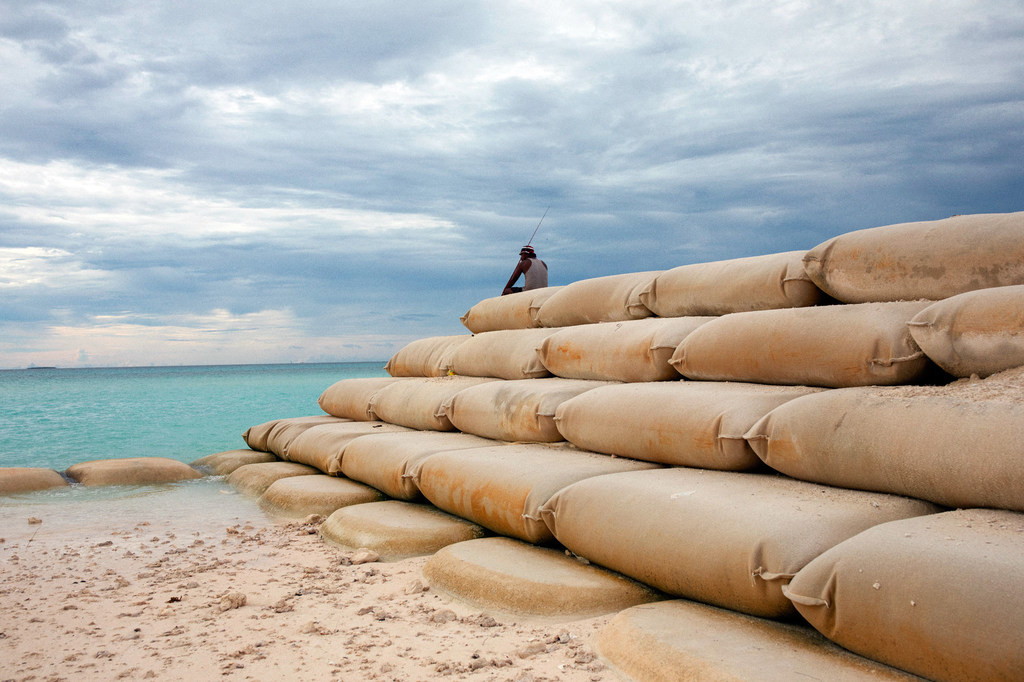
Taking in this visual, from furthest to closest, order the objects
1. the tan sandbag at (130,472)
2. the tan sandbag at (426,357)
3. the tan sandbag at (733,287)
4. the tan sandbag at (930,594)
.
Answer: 1. the tan sandbag at (130,472)
2. the tan sandbag at (426,357)
3. the tan sandbag at (733,287)
4. the tan sandbag at (930,594)

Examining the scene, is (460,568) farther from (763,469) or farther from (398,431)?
(398,431)

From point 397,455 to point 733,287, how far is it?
185cm

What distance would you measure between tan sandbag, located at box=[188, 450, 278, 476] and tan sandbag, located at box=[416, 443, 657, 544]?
127 inches

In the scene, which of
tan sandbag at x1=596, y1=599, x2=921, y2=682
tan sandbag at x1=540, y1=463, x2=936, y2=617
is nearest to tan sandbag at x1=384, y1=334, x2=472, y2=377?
tan sandbag at x1=540, y1=463, x2=936, y2=617

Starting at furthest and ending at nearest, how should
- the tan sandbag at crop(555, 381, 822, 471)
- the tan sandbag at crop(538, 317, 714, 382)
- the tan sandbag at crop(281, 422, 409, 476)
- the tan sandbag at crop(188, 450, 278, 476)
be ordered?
the tan sandbag at crop(188, 450, 278, 476), the tan sandbag at crop(281, 422, 409, 476), the tan sandbag at crop(538, 317, 714, 382), the tan sandbag at crop(555, 381, 822, 471)

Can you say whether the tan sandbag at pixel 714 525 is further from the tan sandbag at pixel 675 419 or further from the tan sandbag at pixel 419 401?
the tan sandbag at pixel 419 401

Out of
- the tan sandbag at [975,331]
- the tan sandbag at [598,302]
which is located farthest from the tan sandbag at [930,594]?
the tan sandbag at [598,302]

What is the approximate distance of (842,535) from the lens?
1.91 meters

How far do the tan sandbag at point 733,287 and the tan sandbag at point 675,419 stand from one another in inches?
20.5

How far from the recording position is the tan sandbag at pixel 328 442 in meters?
4.44

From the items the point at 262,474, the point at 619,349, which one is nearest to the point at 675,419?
the point at 619,349

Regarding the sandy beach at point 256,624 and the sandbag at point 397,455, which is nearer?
the sandy beach at point 256,624

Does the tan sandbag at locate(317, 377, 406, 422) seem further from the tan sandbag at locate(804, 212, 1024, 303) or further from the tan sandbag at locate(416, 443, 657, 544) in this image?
the tan sandbag at locate(804, 212, 1024, 303)

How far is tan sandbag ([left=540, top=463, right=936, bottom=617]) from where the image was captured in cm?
190
